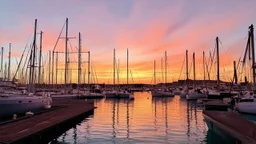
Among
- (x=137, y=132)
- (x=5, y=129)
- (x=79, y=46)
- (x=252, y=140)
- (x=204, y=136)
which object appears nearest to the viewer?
(x=252, y=140)

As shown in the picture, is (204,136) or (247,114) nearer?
(204,136)

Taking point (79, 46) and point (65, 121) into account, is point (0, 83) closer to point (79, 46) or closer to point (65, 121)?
point (65, 121)

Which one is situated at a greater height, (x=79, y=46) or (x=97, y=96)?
(x=79, y=46)

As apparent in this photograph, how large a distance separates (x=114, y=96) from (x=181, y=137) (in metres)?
64.8

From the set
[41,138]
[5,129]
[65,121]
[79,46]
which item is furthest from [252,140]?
[79,46]

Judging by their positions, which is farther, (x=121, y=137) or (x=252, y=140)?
(x=121, y=137)

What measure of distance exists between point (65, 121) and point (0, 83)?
16.0 meters

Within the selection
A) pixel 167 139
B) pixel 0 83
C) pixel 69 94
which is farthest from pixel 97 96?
pixel 167 139

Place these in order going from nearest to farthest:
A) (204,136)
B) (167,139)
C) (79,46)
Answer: (167,139), (204,136), (79,46)

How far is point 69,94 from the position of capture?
230 feet

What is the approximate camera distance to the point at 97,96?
81625mm

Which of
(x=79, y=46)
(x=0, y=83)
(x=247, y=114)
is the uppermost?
(x=79, y=46)

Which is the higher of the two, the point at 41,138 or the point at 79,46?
the point at 79,46

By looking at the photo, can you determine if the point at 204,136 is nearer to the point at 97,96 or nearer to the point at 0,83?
the point at 0,83
